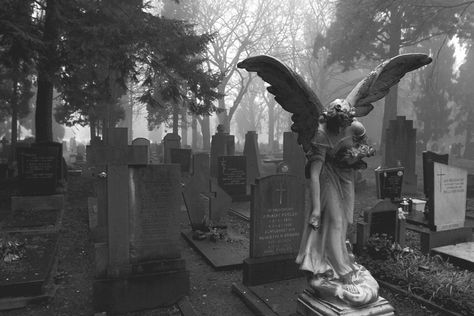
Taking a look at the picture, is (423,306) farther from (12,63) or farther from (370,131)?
(370,131)

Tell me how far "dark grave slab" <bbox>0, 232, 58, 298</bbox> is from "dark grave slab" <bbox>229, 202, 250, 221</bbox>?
4.87 metres

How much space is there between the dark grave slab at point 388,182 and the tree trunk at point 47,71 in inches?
357

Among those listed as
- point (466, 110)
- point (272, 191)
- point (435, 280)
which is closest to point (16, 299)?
point (272, 191)

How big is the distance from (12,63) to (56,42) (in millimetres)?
1565

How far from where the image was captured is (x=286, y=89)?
4164mm

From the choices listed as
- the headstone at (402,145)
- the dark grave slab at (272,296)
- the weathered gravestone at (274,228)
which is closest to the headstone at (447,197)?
the weathered gravestone at (274,228)

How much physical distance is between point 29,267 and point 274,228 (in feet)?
12.8

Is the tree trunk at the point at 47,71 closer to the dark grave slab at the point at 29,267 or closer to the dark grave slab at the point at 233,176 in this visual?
the dark grave slab at the point at 29,267

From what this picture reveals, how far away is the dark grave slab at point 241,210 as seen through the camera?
1056 cm

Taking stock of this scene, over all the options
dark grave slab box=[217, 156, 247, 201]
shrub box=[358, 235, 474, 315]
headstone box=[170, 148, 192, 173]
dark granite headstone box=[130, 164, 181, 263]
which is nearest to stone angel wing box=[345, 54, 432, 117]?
dark granite headstone box=[130, 164, 181, 263]

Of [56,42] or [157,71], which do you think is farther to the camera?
[157,71]

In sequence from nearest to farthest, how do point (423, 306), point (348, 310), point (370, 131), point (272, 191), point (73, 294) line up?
point (348, 310) → point (423, 306) → point (73, 294) → point (272, 191) → point (370, 131)

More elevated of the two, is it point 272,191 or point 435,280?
point 272,191

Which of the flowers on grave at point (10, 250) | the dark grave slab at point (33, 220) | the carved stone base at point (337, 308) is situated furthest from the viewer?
the dark grave slab at point (33, 220)
